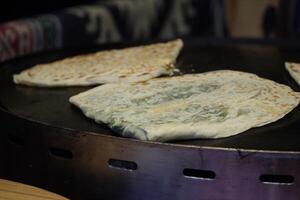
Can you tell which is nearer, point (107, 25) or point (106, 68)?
point (106, 68)

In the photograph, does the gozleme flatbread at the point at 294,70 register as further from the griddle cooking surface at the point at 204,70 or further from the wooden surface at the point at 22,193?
the wooden surface at the point at 22,193

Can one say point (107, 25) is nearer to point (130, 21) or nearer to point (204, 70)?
point (130, 21)

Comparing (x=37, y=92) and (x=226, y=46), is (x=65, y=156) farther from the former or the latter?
(x=226, y=46)

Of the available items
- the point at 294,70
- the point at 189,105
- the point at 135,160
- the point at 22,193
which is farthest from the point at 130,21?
the point at 22,193

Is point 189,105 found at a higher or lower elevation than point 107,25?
higher

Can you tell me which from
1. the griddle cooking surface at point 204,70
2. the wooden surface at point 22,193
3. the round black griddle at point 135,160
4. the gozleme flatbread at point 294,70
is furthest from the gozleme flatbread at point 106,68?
the wooden surface at point 22,193

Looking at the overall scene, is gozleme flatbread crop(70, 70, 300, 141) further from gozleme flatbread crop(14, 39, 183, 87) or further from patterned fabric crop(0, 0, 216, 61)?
patterned fabric crop(0, 0, 216, 61)

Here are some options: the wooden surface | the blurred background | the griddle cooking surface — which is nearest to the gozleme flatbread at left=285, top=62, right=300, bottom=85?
the griddle cooking surface
